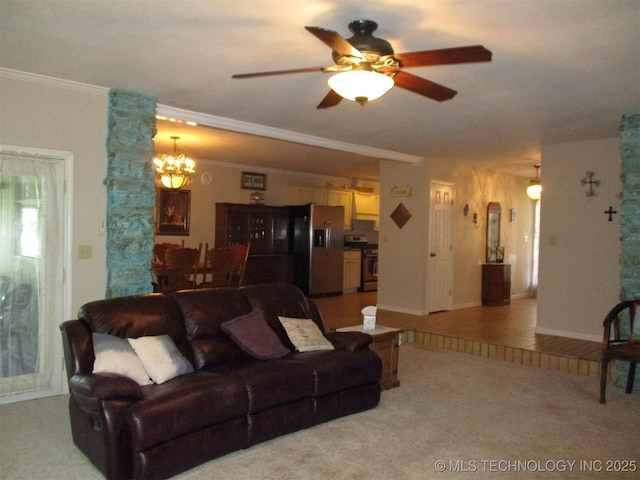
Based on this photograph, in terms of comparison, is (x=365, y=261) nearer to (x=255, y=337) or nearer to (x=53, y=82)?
(x=255, y=337)

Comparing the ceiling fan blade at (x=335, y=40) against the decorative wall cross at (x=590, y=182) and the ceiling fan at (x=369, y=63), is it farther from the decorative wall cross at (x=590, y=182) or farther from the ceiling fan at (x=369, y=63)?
the decorative wall cross at (x=590, y=182)

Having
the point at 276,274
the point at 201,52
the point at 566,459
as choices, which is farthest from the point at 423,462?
the point at 276,274

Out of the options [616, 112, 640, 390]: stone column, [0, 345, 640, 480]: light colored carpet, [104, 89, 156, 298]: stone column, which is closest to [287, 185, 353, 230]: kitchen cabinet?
[104, 89, 156, 298]: stone column

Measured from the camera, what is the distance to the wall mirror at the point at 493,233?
28.6ft

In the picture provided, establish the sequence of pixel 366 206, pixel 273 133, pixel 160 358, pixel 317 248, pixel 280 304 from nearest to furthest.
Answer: pixel 160 358 < pixel 280 304 < pixel 273 133 < pixel 317 248 < pixel 366 206

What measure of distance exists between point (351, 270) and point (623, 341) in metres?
6.10

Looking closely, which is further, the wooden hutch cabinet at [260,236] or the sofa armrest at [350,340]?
the wooden hutch cabinet at [260,236]

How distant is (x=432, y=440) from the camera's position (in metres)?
3.30

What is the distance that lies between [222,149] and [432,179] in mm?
3187

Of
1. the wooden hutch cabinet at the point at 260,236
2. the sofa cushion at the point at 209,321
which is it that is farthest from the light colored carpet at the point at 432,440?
the wooden hutch cabinet at the point at 260,236

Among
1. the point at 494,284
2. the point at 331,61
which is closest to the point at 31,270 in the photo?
the point at 331,61

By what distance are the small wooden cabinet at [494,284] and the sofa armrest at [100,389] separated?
272 inches

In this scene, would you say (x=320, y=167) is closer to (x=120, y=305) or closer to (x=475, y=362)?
(x=475, y=362)

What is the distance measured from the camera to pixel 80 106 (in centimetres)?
409
